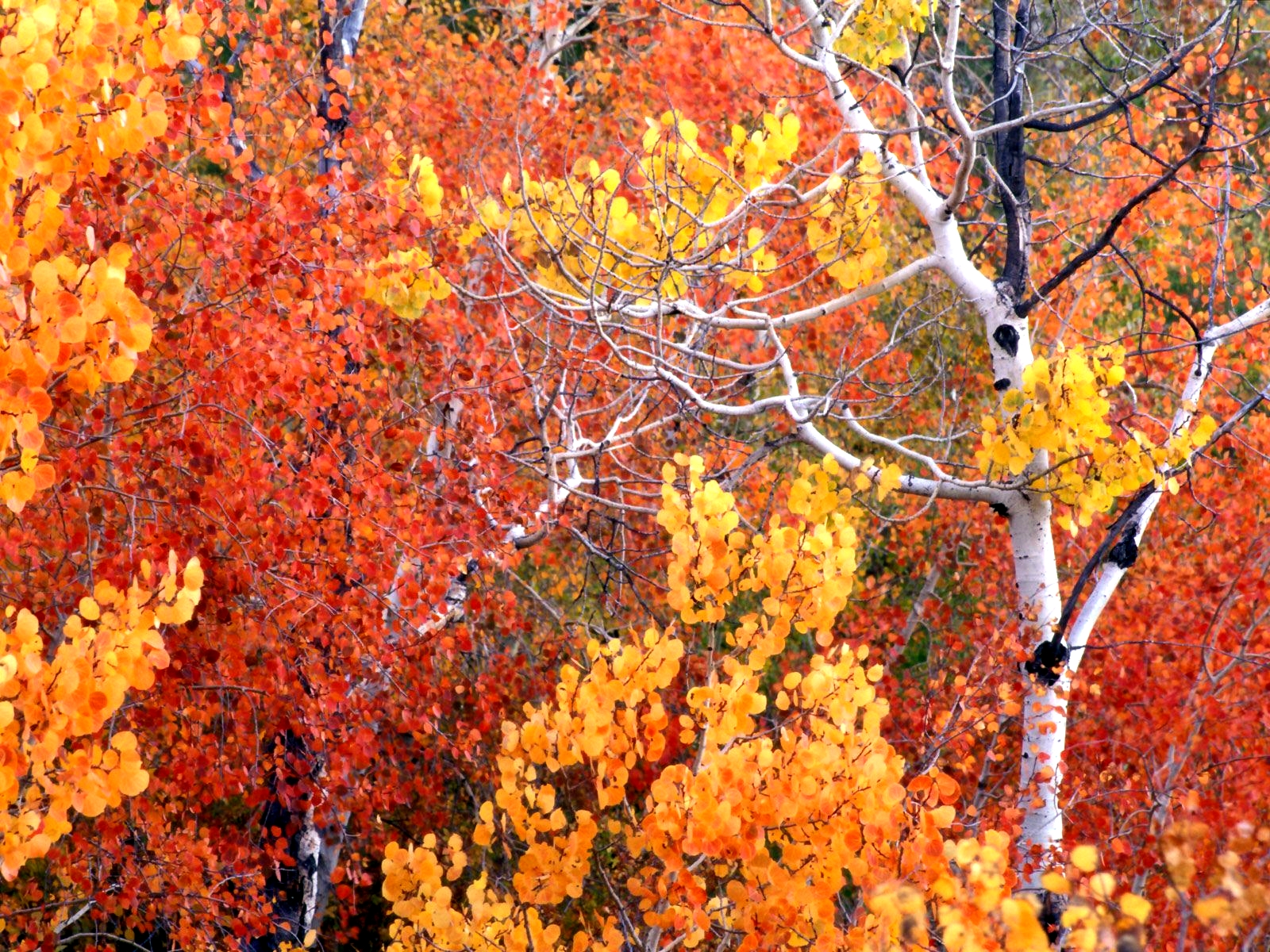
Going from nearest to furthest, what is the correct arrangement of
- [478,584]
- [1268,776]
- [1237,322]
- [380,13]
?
[1237,322]
[1268,776]
[478,584]
[380,13]

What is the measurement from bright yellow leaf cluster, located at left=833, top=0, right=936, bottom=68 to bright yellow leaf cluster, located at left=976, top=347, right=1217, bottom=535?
4.49 ft

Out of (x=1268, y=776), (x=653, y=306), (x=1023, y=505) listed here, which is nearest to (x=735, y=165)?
(x=653, y=306)

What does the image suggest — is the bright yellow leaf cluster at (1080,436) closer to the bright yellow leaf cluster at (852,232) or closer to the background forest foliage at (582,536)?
the background forest foliage at (582,536)

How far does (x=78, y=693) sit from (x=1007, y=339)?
4.01 meters

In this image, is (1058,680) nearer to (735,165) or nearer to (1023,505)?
(1023,505)

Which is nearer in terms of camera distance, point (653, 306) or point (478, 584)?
point (653, 306)

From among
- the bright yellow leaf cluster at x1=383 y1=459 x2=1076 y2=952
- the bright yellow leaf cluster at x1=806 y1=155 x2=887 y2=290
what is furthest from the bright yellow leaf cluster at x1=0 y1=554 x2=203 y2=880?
the bright yellow leaf cluster at x1=806 y1=155 x2=887 y2=290

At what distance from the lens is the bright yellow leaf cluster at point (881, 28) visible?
4816mm

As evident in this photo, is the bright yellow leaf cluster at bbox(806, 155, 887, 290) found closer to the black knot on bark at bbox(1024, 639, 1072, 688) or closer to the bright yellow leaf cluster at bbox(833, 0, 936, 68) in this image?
the bright yellow leaf cluster at bbox(833, 0, 936, 68)

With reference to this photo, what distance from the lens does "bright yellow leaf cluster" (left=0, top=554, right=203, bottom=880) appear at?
2.94 metres

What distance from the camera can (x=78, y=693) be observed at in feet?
9.82

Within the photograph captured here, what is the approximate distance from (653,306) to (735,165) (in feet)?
2.23

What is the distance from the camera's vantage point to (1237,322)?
17.2ft

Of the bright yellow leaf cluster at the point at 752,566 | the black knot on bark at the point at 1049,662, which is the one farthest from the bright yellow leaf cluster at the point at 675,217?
the black knot on bark at the point at 1049,662
